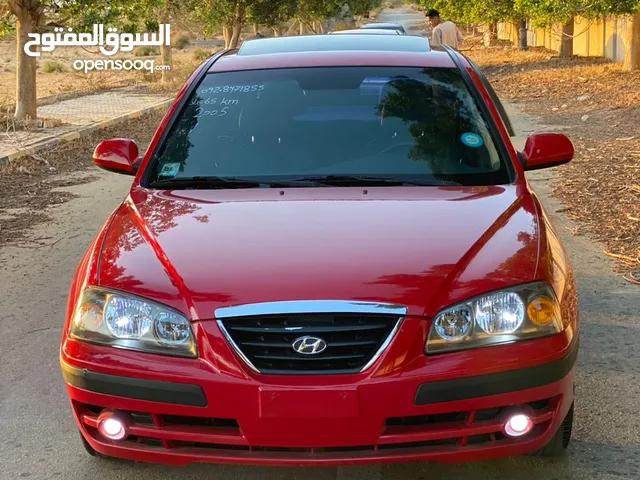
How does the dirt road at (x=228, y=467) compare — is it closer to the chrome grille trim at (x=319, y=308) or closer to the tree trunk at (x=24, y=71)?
the chrome grille trim at (x=319, y=308)

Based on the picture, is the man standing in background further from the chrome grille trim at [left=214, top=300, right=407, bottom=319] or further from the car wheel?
the chrome grille trim at [left=214, top=300, right=407, bottom=319]

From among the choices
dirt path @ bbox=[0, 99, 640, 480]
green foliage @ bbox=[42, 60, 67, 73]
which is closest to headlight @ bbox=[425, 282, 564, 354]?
dirt path @ bbox=[0, 99, 640, 480]

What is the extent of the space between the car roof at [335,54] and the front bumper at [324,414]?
1.96 meters

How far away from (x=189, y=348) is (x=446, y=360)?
2.64ft

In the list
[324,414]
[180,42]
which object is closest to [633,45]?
[324,414]

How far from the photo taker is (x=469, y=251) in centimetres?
317

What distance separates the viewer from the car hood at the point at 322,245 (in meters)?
2.95

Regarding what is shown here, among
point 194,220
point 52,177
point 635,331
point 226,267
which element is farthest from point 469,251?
point 52,177

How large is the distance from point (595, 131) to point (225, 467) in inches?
469

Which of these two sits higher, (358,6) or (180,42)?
(358,6)

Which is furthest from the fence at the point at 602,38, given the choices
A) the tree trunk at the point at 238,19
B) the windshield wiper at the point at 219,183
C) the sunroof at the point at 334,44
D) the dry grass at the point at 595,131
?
the windshield wiper at the point at 219,183

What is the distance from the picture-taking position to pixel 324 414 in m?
2.80

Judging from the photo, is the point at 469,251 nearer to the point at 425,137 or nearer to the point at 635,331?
the point at 425,137

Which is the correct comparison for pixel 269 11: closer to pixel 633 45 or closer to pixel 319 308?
pixel 633 45
